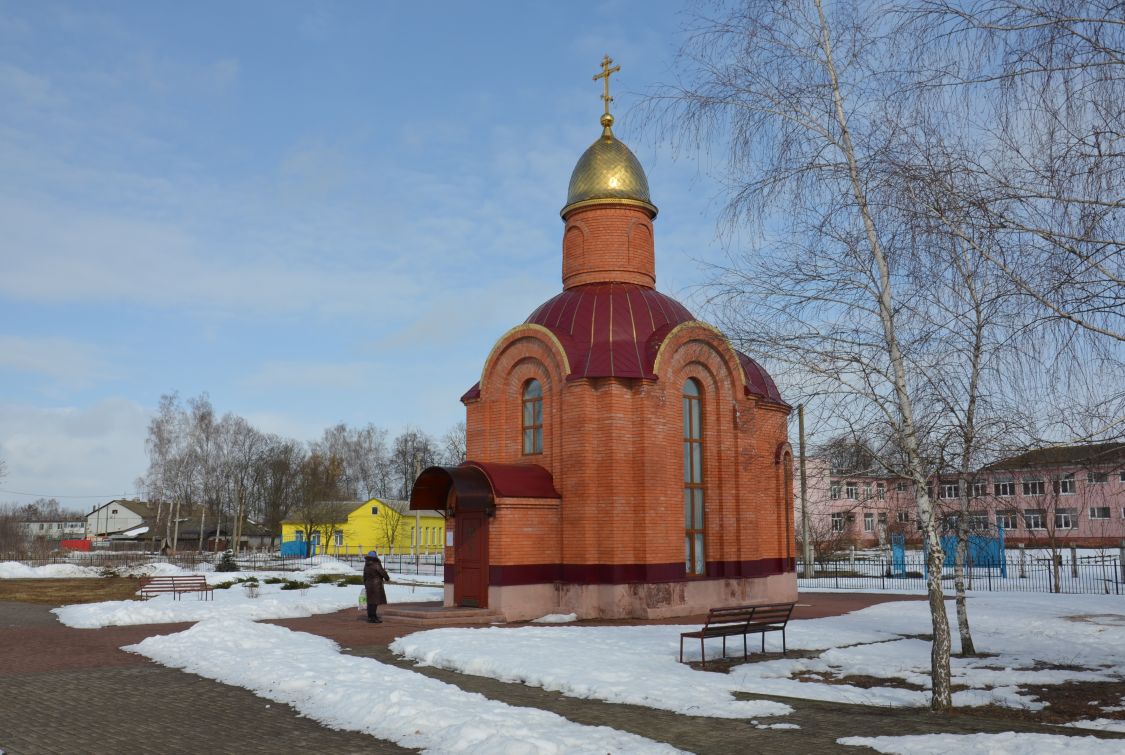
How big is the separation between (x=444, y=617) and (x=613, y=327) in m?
7.51

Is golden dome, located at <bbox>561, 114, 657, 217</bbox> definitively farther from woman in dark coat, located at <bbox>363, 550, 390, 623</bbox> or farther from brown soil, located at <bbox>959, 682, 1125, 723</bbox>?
brown soil, located at <bbox>959, 682, 1125, 723</bbox>

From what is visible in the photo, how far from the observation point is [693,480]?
67.8 feet

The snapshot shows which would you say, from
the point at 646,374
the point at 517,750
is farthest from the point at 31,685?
the point at 646,374

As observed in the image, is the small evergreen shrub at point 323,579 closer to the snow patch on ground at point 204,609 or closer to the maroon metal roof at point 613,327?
the snow patch on ground at point 204,609

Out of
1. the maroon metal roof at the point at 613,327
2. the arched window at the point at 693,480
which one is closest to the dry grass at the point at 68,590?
the maroon metal roof at the point at 613,327

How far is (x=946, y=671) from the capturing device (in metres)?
9.24

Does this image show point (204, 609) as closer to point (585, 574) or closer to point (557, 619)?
point (557, 619)

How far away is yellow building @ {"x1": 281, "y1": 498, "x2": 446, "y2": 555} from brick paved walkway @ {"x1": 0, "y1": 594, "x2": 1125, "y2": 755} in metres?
49.2

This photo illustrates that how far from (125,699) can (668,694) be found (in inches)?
254

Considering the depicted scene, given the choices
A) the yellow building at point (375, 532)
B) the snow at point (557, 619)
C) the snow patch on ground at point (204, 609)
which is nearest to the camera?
the snow at point (557, 619)

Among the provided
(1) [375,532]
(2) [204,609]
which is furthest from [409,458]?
(2) [204,609]

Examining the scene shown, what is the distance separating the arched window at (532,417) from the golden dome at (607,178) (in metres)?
5.18

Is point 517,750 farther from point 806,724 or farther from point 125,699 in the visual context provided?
point 125,699

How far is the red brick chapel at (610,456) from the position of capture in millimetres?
18750
